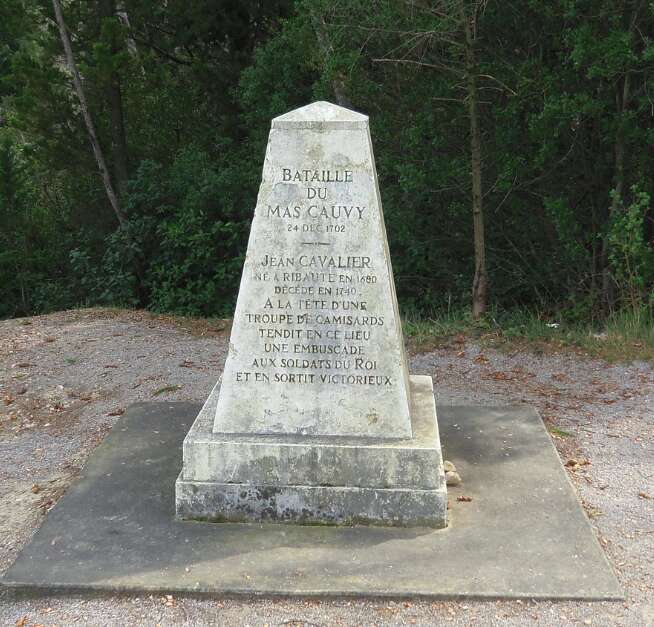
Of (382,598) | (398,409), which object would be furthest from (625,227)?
(382,598)

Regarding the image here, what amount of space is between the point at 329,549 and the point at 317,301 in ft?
3.98

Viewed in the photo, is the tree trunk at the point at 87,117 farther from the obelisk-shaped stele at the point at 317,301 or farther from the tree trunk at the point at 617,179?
the obelisk-shaped stele at the point at 317,301

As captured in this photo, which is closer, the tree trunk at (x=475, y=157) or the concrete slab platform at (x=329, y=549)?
the concrete slab platform at (x=329, y=549)

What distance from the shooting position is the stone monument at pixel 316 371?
4.07m

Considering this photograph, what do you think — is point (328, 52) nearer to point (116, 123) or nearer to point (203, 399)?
point (203, 399)

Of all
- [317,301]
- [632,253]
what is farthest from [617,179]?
[317,301]

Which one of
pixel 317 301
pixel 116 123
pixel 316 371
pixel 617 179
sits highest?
pixel 116 123

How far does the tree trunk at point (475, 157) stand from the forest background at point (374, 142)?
0.08 ft

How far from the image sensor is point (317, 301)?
4184 millimetres

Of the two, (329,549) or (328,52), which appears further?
(328,52)

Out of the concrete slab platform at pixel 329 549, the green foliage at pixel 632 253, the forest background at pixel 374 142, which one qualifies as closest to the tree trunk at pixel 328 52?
the forest background at pixel 374 142

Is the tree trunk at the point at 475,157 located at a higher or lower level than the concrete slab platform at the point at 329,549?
higher

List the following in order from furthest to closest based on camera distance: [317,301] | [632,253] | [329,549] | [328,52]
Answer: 1. [328,52]
2. [632,253]
3. [317,301]
4. [329,549]

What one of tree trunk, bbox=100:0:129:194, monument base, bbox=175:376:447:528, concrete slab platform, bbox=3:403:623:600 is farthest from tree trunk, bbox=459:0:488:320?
tree trunk, bbox=100:0:129:194
